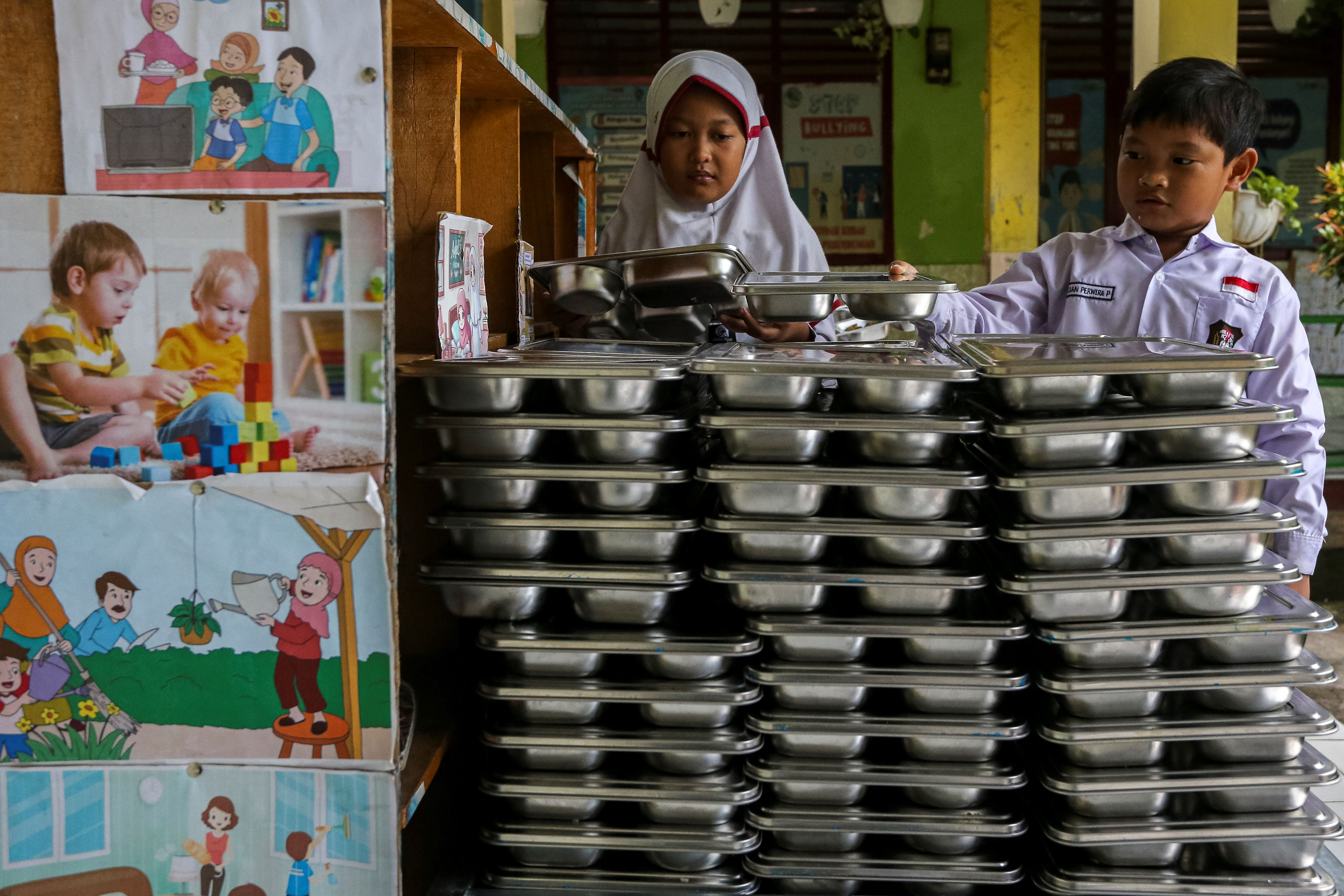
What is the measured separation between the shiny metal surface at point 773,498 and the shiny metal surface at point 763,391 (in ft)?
0.30

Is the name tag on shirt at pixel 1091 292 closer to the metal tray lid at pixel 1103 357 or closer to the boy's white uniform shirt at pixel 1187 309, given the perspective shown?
the boy's white uniform shirt at pixel 1187 309

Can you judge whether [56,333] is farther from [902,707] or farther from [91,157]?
[902,707]

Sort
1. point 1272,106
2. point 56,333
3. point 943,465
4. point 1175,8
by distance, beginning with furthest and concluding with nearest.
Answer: point 1272,106 → point 1175,8 → point 943,465 → point 56,333

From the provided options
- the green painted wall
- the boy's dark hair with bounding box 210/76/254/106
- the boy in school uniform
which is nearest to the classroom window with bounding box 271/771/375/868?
the boy's dark hair with bounding box 210/76/254/106

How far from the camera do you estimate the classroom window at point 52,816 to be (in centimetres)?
105

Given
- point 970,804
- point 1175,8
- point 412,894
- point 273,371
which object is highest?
point 1175,8

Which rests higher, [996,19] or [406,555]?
[996,19]

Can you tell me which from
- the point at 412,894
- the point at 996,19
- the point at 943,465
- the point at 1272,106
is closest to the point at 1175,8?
the point at 996,19

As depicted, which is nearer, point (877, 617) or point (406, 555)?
point (877, 617)

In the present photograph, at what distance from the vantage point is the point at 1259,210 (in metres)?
5.60

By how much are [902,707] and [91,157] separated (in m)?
1.09

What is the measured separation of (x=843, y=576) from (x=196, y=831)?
29.9 inches

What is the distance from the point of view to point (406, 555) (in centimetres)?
145

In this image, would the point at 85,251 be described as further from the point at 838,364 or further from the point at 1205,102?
the point at 1205,102
